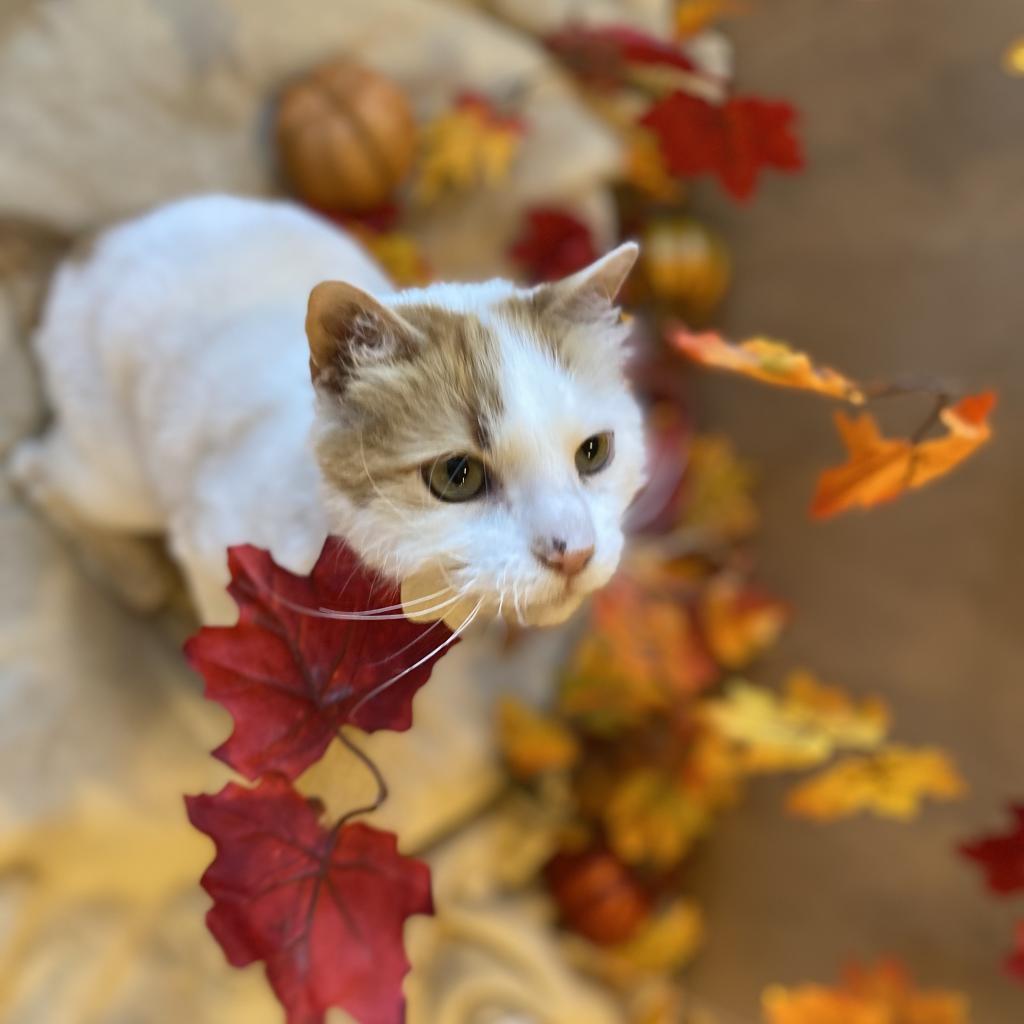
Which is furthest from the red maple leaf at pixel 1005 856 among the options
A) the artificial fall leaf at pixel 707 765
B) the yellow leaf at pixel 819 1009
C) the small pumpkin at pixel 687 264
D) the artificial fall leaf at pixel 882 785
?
the small pumpkin at pixel 687 264

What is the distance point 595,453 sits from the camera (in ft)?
1.94

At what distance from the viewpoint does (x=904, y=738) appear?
133cm

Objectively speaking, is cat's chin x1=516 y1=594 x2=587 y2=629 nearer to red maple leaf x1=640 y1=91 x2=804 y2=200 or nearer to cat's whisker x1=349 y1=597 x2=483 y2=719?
cat's whisker x1=349 y1=597 x2=483 y2=719

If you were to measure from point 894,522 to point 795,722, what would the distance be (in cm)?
39

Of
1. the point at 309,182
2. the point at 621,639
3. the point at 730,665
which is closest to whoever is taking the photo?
the point at 309,182

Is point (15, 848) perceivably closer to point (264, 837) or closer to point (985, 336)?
point (264, 837)

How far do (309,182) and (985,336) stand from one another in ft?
3.25

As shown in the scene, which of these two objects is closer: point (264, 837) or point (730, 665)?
point (264, 837)

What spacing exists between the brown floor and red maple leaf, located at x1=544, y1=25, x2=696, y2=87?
6.1 inches

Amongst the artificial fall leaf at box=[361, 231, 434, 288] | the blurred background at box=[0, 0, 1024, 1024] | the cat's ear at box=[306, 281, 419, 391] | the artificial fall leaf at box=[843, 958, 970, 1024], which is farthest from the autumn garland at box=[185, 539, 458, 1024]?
the artificial fall leaf at box=[843, 958, 970, 1024]

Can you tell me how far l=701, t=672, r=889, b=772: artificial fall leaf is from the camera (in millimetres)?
1161

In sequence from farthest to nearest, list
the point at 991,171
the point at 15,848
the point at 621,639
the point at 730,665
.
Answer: the point at 730,665
the point at 621,639
the point at 991,171
the point at 15,848

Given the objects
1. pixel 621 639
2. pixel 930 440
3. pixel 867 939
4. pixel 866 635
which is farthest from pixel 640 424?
pixel 867 939

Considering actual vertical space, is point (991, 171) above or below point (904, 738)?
above
